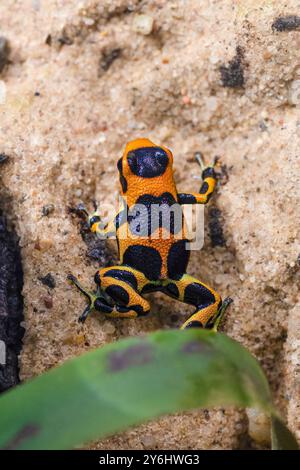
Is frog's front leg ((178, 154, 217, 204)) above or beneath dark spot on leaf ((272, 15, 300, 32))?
beneath

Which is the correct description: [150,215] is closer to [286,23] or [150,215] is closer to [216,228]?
[216,228]

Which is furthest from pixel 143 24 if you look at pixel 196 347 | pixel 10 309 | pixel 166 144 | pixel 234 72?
pixel 196 347

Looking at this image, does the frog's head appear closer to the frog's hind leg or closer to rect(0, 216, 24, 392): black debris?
the frog's hind leg

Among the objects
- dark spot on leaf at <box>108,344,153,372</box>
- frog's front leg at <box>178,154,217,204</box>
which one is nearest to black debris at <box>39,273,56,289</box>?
frog's front leg at <box>178,154,217,204</box>

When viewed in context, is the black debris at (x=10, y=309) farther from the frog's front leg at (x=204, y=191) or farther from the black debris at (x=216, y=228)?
the black debris at (x=216, y=228)

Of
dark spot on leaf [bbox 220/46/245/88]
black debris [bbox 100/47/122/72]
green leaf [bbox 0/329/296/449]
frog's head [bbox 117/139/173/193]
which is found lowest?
green leaf [bbox 0/329/296/449]
